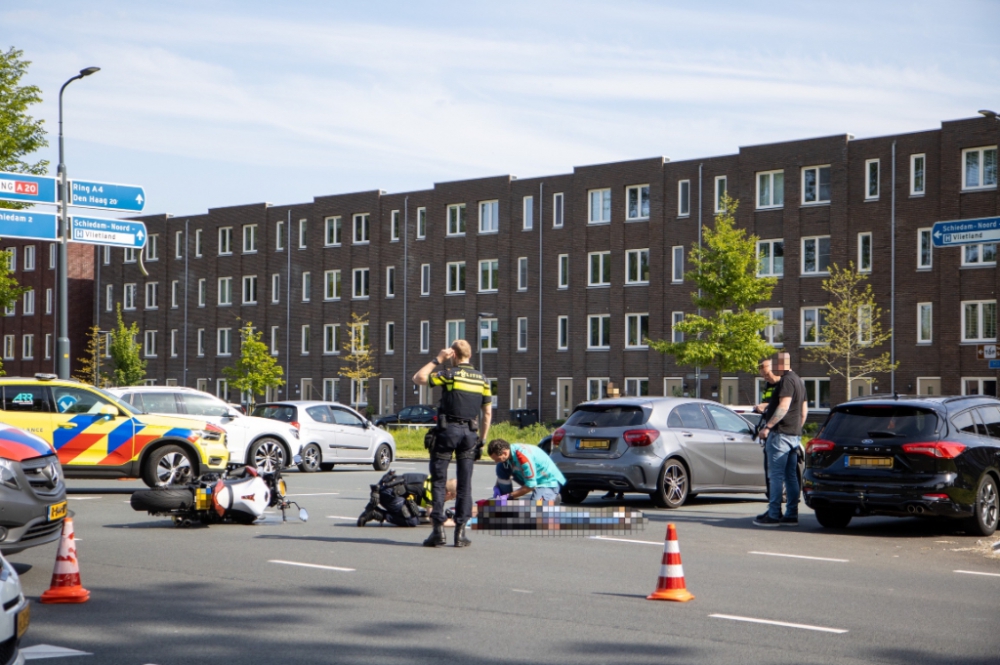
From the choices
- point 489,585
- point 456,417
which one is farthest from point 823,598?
point 456,417

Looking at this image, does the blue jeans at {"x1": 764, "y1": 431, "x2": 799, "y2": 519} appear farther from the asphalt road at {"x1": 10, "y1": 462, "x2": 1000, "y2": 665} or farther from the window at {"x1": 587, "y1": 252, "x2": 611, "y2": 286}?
the window at {"x1": 587, "y1": 252, "x2": 611, "y2": 286}

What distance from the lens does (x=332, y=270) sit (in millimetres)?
68375

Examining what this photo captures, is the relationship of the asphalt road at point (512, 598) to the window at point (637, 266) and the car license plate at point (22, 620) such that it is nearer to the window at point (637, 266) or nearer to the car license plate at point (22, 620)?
the car license plate at point (22, 620)

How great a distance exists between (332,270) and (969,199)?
112 feet

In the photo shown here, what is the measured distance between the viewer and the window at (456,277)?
63094mm

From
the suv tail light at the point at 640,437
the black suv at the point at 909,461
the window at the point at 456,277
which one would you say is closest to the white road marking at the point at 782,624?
the black suv at the point at 909,461

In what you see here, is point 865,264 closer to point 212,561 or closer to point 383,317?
point 383,317

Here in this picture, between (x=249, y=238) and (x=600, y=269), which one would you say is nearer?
(x=600, y=269)

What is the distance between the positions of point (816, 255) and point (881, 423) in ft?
128

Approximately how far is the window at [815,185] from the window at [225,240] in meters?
35.3

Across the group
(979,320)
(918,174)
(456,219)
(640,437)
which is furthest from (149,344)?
(640,437)

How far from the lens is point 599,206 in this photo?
58344 millimetres

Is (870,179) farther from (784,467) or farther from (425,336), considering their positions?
(784,467)

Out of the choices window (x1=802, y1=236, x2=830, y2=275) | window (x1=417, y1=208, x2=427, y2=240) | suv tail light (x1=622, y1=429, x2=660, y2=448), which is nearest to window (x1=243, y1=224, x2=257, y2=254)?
window (x1=417, y1=208, x2=427, y2=240)
